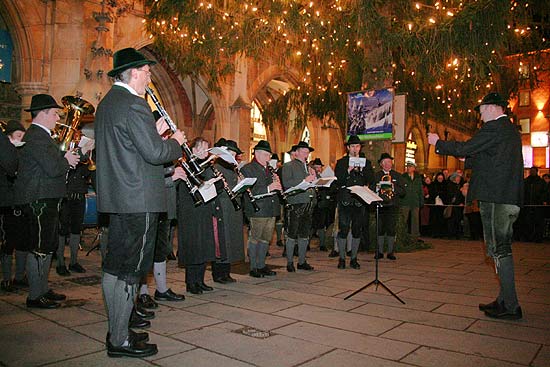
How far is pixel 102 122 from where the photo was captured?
352 centimetres

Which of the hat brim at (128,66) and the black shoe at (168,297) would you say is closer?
the hat brim at (128,66)

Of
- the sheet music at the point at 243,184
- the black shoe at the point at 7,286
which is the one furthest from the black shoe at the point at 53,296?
the sheet music at the point at 243,184

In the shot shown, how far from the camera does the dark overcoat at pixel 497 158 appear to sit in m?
4.93

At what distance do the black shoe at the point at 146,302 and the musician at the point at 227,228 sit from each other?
1354mm

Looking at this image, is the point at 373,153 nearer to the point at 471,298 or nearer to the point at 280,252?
the point at 280,252

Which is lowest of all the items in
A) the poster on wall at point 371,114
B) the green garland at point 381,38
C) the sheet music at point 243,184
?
the sheet music at point 243,184

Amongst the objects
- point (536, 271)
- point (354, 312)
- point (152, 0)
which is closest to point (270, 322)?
point (354, 312)

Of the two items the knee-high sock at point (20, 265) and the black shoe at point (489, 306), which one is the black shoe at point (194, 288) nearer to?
the knee-high sock at point (20, 265)

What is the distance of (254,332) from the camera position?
13.6 feet

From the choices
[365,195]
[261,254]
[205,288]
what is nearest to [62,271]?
[205,288]

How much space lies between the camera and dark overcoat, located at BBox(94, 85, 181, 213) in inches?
135

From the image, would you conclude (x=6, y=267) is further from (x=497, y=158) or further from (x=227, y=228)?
(x=497, y=158)

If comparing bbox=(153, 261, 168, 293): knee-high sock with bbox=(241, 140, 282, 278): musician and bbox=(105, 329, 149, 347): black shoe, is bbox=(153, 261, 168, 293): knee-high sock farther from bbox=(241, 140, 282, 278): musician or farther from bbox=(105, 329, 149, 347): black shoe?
bbox=(241, 140, 282, 278): musician

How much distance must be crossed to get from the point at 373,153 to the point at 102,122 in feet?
28.0
